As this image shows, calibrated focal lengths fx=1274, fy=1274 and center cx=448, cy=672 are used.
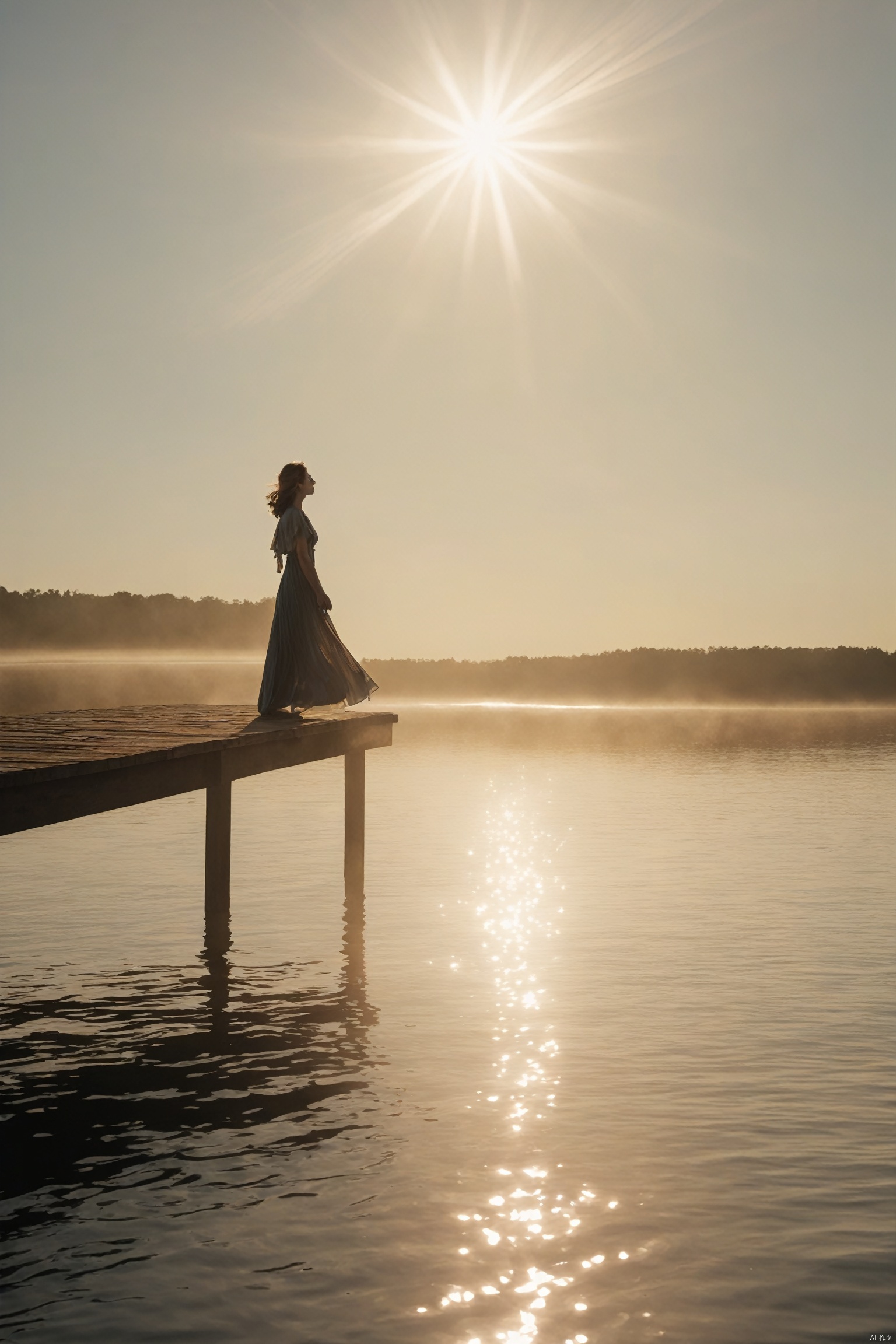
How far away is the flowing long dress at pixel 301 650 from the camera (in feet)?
45.0

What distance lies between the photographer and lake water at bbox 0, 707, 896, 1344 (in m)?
5.25

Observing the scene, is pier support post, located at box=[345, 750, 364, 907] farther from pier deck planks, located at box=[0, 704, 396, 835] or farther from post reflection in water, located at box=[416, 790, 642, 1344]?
post reflection in water, located at box=[416, 790, 642, 1344]

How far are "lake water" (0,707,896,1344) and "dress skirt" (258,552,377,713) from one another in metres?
2.62

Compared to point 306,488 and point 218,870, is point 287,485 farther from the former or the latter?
point 218,870

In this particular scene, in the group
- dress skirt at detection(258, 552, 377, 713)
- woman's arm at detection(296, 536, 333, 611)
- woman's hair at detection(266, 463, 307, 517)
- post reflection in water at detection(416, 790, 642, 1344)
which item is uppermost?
woman's hair at detection(266, 463, 307, 517)

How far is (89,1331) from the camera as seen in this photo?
4.98 meters

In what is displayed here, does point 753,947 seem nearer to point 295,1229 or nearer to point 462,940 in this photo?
point 462,940

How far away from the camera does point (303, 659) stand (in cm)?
1404

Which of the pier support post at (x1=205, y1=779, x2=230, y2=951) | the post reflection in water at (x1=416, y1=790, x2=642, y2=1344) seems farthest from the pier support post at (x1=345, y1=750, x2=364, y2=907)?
the post reflection in water at (x1=416, y1=790, x2=642, y2=1344)

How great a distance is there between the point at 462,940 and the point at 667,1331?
8.59 metres

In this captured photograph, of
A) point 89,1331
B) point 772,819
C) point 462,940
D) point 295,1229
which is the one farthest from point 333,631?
point 772,819

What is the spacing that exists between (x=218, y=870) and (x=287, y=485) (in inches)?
170

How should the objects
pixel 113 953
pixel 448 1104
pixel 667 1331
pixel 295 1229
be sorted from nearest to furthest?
1. pixel 667 1331
2. pixel 295 1229
3. pixel 448 1104
4. pixel 113 953

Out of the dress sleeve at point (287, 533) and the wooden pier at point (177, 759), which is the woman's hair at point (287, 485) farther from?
Result: the wooden pier at point (177, 759)
